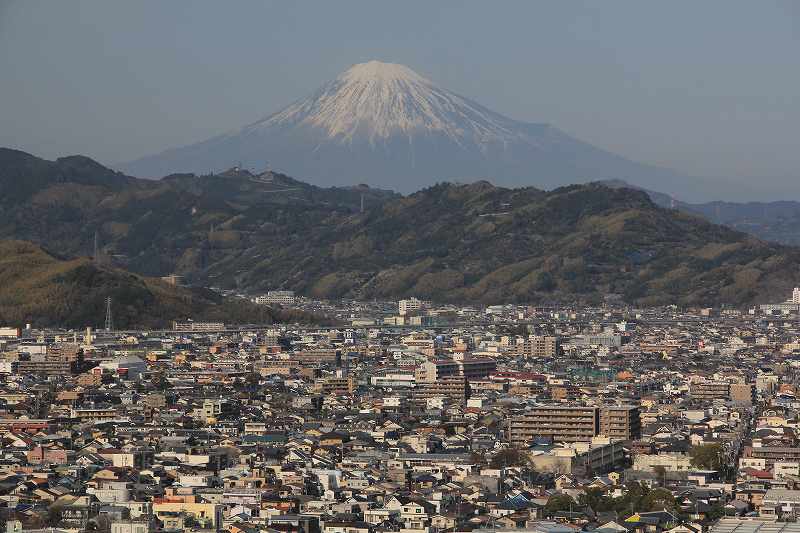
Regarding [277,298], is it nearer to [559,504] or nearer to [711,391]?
[711,391]

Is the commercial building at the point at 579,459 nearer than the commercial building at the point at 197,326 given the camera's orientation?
Yes

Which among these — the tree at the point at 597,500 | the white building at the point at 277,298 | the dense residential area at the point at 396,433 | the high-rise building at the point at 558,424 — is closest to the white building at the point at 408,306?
the white building at the point at 277,298

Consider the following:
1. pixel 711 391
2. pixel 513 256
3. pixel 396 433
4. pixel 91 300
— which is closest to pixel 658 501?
pixel 396 433

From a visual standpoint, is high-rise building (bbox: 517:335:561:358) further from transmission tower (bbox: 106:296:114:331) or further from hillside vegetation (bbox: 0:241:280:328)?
hillside vegetation (bbox: 0:241:280:328)

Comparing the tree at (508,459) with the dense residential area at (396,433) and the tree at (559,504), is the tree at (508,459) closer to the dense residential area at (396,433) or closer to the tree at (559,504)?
the dense residential area at (396,433)

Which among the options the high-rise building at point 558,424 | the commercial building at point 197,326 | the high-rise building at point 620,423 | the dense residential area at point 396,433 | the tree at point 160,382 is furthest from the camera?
the commercial building at point 197,326

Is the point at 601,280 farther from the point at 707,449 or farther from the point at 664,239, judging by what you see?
the point at 707,449
